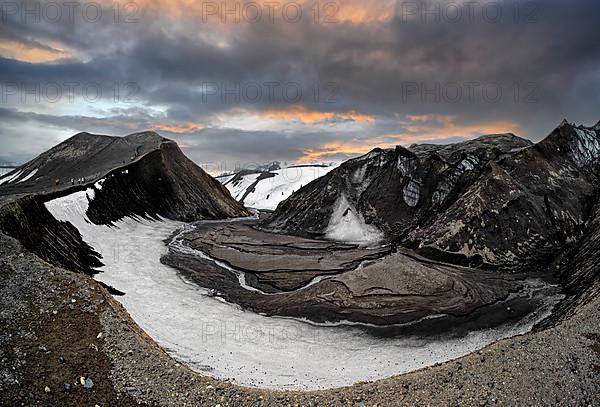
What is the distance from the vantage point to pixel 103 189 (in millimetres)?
40156

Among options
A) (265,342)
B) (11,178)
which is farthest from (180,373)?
(11,178)

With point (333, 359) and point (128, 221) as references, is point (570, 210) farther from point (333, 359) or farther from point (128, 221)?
point (128, 221)

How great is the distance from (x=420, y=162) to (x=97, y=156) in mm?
53124

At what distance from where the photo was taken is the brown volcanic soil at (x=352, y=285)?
17578 millimetres

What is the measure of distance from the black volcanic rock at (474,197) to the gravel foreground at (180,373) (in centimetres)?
1555

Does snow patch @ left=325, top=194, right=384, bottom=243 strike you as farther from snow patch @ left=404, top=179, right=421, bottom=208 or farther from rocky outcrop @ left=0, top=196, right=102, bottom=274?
rocky outcrop @ left=0, top=196, right=102, bottom=274

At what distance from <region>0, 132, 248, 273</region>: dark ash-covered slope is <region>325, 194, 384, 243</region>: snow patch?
802 inches

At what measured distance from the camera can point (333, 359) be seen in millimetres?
13414

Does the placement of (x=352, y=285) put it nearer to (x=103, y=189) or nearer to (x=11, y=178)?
→ (x=103, y=189)

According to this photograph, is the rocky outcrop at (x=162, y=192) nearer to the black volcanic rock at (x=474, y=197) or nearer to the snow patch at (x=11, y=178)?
the black volcanic rock at (x=474, y=197)

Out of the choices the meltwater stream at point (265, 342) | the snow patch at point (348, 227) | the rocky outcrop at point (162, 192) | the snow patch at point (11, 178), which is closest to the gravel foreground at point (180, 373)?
the meltwater stream at point (265, 342)

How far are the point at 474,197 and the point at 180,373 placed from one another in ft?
80.8

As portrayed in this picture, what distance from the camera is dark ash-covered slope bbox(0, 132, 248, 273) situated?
63.5ft

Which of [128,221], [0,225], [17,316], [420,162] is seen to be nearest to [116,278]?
[0,225]
